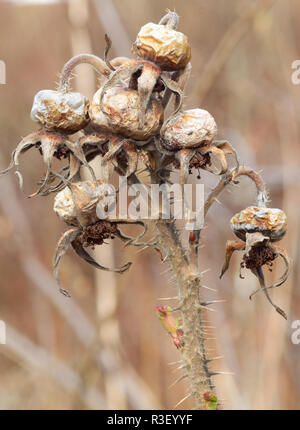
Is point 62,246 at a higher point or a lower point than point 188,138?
lower

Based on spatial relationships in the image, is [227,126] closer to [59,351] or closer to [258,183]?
[59,351]

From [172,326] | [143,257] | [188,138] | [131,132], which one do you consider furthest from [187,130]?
[143,257]

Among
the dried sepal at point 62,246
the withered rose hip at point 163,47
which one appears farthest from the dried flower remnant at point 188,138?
the dried sepal at point 62,246

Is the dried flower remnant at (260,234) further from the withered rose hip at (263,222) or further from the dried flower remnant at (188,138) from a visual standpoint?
the dried flower remnant at (188,138)

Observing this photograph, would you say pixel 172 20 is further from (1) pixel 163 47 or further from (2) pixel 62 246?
(2) pixel 62 246

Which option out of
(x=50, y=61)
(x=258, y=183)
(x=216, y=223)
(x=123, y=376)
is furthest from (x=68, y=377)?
(x=50, y=61)

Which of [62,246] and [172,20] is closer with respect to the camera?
[172,20]

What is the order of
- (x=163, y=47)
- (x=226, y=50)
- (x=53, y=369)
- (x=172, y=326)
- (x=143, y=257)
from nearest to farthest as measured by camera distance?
(x=163, y=47) → (x=172, y=326) → (x=226, y=50) → (x=53, y=369) → (x=143, y=257)

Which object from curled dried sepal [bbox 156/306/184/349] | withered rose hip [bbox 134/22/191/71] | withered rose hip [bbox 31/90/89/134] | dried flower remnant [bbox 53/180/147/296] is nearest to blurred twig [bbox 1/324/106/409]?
curled dried sepal [bbox 156/306/184/349]
